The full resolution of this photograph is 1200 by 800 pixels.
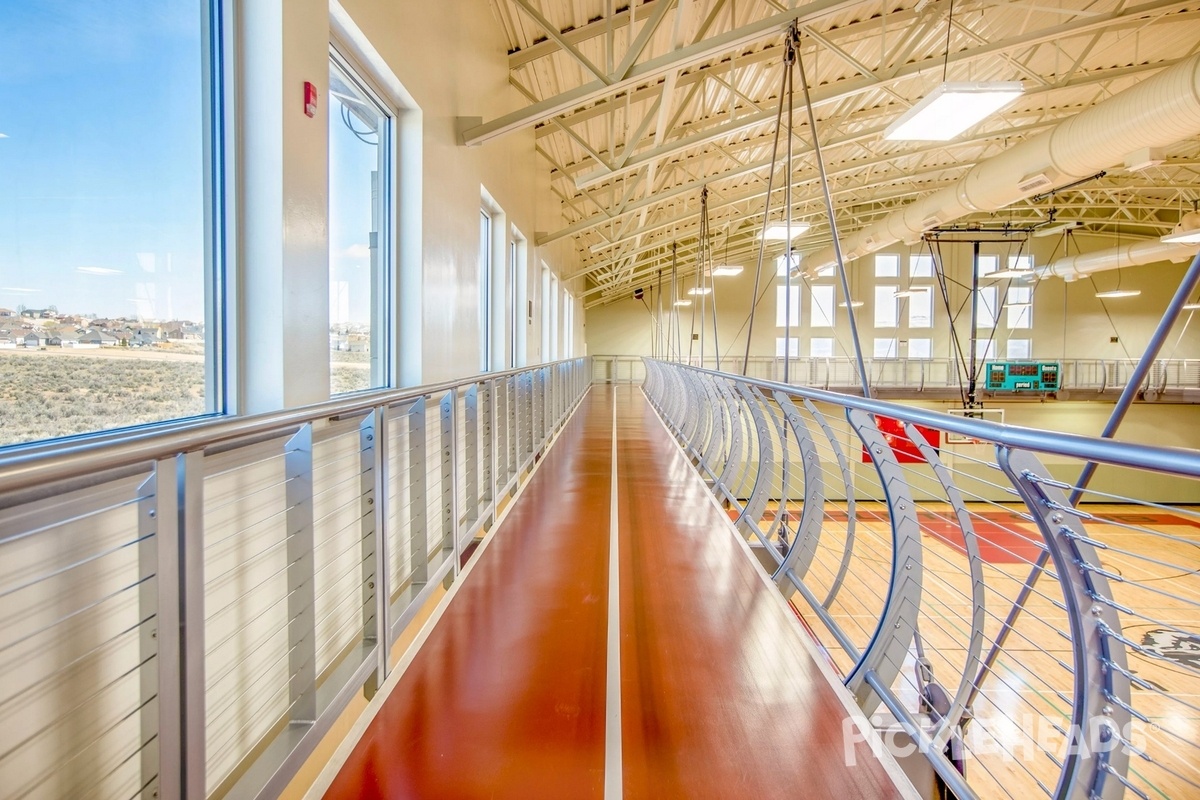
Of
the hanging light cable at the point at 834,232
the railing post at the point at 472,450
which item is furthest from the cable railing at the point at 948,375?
the railing post at the point at 472,450

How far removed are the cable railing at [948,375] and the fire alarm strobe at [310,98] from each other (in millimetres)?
12142

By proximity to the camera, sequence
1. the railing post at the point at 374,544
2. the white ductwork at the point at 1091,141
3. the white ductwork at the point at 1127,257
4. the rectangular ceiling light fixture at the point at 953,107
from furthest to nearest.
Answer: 1. the white ductwork at the point at 1127,257
2. the white ductwork at the point at 1091,141
3. the rectangular ceiling light fixture at the point at 953,107
4. the railing post at the point at 374,544

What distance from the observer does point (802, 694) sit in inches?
63.2

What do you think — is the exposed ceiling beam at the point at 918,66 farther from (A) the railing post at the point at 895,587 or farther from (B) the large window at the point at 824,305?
(B) the large window at the point at 824,305

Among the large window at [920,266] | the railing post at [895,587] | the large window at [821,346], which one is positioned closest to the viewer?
the railing post at [895,587]

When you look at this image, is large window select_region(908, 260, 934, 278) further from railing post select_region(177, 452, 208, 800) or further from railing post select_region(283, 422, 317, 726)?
railing post select_region(177, 452, 208, 800)

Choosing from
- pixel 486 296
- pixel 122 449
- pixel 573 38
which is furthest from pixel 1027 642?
pixel 122 449

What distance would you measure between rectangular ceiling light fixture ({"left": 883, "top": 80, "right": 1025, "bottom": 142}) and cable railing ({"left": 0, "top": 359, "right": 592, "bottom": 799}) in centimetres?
264

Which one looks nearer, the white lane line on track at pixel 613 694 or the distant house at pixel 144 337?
the white lane line on track at pixel 613 694

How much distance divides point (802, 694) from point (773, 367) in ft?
51.1

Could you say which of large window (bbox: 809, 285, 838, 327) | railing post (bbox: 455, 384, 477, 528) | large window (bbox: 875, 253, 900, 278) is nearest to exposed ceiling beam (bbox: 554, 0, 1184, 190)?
railing post (bbox: 455, 384, 477, 528)

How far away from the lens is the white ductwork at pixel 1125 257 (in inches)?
440

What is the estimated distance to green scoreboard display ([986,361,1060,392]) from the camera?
1428cm

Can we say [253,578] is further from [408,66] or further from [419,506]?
[408,66]
